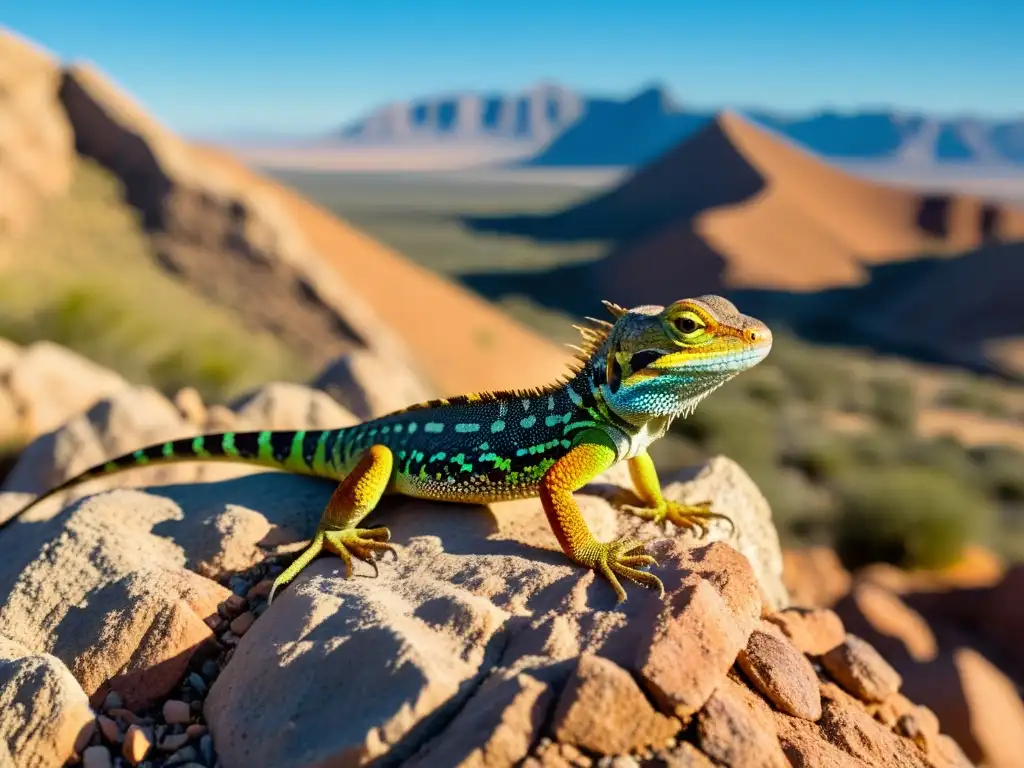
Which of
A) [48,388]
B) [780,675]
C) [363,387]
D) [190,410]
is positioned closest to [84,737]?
[780,675]

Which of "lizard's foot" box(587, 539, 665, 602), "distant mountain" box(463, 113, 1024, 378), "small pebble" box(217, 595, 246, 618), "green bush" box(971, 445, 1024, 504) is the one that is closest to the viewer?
"lizard's foot" box(587, 539, 665, 602)

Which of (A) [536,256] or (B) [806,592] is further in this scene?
(A) [536,256]

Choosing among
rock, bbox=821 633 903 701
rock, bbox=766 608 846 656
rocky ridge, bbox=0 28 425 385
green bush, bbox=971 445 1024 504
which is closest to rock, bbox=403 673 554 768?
rock, bbox=766 608 846 656

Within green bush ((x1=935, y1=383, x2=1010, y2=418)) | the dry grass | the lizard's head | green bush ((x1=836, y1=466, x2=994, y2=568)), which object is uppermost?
the lizard's head

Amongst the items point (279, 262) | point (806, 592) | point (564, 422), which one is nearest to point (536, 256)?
point (279, 262)

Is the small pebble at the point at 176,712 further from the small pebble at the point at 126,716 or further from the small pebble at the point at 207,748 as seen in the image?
the small pebble at the point at 207,748

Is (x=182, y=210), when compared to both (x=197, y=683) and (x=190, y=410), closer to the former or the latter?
(x=190, y=410)

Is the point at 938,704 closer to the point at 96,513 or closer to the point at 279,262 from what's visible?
the point at 96,513

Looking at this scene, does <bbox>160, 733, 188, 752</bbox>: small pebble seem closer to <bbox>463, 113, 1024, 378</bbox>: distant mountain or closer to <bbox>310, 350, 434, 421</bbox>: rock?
<bbox>310, 350, 434, 421</bbox>: rock
